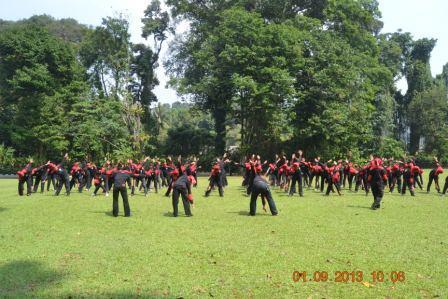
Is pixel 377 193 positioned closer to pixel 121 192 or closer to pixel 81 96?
pixel 121 192

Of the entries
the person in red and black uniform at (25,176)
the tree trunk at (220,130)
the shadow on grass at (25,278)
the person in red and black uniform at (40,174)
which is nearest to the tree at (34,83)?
the tree trunk at (220,130)

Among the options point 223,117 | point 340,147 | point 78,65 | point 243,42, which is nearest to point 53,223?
point 243,42

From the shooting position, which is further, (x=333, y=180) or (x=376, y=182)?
(x=333, y=180)

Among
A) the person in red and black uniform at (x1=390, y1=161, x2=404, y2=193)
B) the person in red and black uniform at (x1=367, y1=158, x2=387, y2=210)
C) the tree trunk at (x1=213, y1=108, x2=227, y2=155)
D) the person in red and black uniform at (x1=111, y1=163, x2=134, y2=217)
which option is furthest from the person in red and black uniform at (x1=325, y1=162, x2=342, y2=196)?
the tree trunk at (x1=213, y1=108, x2=227, y2=155)

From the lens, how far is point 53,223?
13219mm

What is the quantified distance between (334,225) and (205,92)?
3119 cm

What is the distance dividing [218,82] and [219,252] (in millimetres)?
32631

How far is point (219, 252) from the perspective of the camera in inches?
369

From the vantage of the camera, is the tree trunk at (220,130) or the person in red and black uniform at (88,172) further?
the tree trunk at (220,130)

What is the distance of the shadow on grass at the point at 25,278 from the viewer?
7.11 m

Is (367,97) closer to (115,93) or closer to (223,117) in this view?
(223,117)

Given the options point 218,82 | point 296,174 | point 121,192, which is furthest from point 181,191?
point 218,82

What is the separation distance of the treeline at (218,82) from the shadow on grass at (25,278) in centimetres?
3011

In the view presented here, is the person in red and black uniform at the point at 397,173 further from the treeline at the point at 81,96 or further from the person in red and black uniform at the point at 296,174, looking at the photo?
the treeline at the point at 81,96
